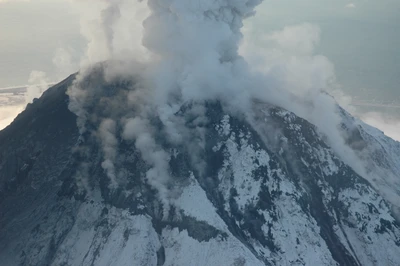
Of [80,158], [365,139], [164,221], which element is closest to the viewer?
[164,221]

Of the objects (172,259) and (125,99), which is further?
(125,99)

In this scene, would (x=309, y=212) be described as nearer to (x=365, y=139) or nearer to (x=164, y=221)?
(x=164, y=221)

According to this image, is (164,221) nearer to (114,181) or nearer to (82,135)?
(114,181)

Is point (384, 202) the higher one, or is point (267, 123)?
point (267, 123)

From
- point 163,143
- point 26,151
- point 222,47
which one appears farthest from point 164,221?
point 222,47

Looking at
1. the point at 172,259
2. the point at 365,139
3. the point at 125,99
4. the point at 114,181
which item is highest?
the point at 125,99

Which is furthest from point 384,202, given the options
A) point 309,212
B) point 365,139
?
point 365,139

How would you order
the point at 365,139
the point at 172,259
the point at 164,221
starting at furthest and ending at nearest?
1. the point at 365,139
2. the point at 164,221
3. the point at 172,259
